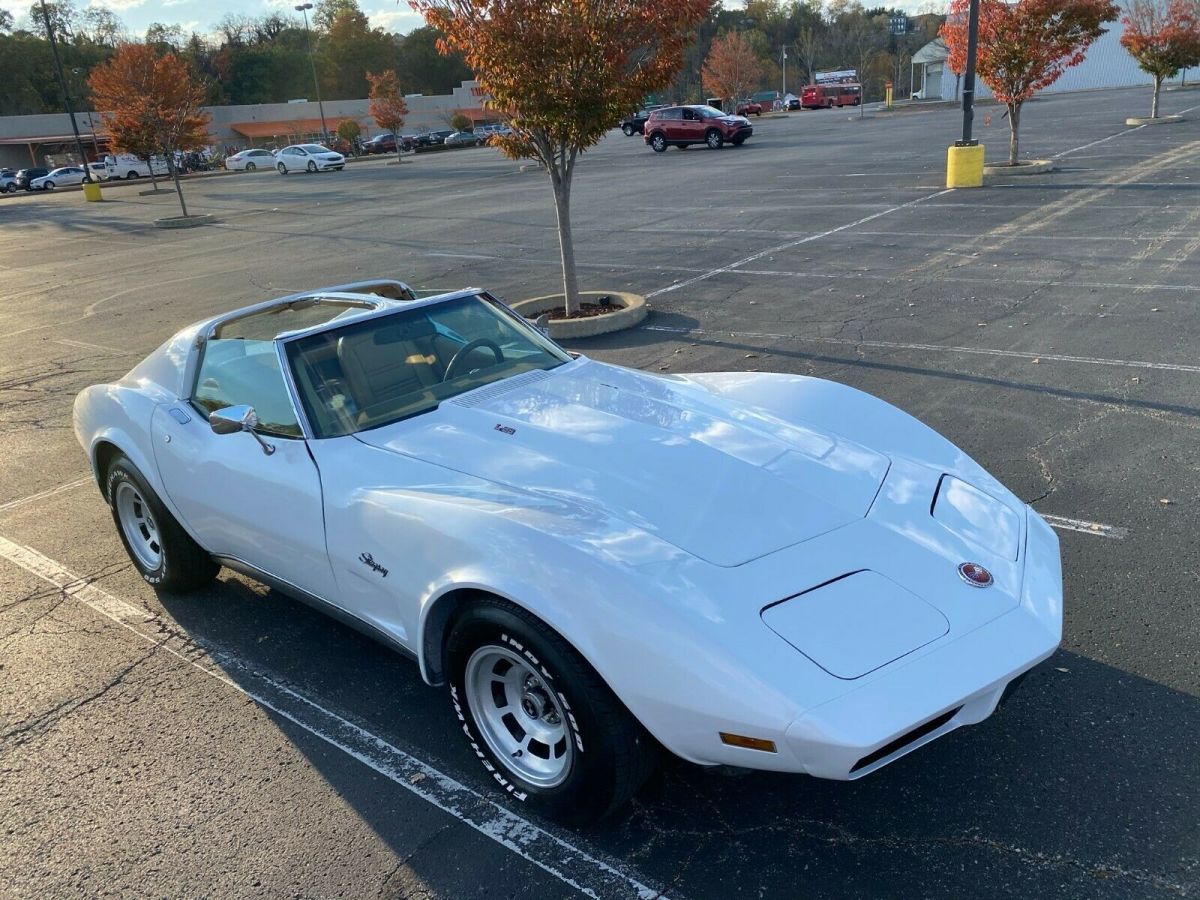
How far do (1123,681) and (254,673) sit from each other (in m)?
3.57

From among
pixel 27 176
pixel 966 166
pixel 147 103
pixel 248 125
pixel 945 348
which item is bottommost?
pixel 945 348

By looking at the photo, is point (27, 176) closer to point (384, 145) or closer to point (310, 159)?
point (310, 159)

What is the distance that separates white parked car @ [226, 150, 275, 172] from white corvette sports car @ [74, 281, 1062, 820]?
5487 cm

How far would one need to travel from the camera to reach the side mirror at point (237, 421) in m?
3.78

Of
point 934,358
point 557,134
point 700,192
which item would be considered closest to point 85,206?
point 700,192

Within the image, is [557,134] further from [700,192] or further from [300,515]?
[700,192]

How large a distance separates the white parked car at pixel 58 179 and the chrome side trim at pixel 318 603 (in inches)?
2262

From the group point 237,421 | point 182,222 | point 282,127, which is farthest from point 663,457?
point 282,127

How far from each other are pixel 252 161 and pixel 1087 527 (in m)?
57.4

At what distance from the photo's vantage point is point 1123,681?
3.46 meters

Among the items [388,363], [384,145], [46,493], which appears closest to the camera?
[388,363]

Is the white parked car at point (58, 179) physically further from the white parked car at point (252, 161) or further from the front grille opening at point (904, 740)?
the front grille opening at point (904, 740)

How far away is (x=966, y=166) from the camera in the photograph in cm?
1727

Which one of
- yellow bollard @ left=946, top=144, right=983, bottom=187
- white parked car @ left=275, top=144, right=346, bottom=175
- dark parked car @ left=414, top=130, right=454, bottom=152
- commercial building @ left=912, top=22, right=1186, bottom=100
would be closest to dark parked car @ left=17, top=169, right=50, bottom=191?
white parked car @ left=275, top=144, right=346, bottom=175
